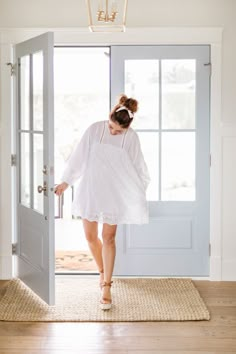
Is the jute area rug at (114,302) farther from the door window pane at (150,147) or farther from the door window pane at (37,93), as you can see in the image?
the door window pane at (37,93)

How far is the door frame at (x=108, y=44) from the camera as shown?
17.2 ft

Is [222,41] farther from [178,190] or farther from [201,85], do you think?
[178,190]

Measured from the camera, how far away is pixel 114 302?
15.6ft

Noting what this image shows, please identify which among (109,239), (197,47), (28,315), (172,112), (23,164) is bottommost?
(28,315)

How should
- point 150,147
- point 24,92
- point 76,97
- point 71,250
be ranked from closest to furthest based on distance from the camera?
1. point 24,92
2. point 150,147
3. point 71,250
4. point 76,97

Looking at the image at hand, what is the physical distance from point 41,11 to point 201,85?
144 centimetres

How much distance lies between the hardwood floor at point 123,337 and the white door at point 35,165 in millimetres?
500

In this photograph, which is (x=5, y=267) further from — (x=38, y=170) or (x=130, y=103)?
(x=130, y=103)

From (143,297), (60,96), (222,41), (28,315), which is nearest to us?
(28,315)

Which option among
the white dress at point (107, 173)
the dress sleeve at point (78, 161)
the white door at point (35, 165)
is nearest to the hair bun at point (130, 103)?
the white dress at point (107, 173)

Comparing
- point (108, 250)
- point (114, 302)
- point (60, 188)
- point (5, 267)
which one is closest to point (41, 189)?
point (60, 188)

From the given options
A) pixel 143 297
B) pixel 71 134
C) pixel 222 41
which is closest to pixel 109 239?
pixel 143 297

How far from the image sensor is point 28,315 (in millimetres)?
4426

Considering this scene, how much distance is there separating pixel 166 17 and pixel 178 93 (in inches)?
24.5
